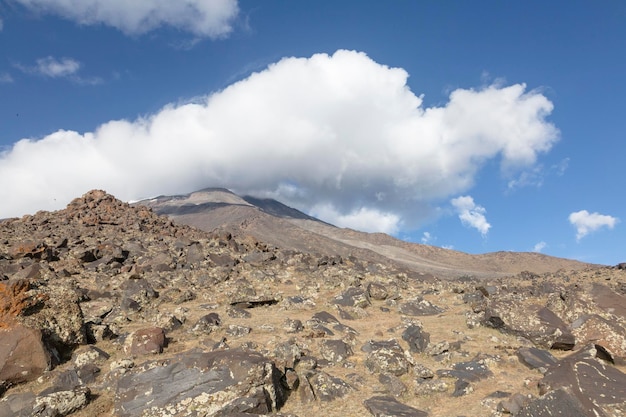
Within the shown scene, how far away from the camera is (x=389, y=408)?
30.9 feet

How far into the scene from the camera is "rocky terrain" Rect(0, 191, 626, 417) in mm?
9383

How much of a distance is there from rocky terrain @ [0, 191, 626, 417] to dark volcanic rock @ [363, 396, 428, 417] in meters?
0.05

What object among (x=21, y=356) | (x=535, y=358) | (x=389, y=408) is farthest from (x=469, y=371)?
(x=21, y=356)

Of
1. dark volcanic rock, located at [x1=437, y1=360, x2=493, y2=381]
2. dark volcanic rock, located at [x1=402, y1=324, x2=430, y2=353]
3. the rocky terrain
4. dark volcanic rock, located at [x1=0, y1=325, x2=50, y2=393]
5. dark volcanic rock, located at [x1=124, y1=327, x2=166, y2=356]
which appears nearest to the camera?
the rocky terrain

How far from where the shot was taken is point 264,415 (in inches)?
345

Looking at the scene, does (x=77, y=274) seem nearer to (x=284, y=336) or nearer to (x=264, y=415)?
(x=284, y=336)

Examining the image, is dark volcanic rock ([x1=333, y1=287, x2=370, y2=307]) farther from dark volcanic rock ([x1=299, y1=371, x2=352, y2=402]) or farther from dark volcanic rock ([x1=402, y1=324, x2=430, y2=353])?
dark volcanic rock ([x1=299, y1=371, x2=352, y2=402])

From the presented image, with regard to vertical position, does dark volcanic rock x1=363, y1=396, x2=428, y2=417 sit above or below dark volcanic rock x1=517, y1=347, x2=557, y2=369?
below

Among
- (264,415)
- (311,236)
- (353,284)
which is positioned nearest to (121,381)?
(264,415)

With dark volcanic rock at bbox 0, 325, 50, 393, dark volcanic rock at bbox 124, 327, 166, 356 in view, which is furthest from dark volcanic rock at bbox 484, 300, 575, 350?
dark volcanic rock at bbox 0, 325, 50, 393

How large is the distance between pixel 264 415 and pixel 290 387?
1.70 metres

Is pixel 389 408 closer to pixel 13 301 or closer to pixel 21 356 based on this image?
pixel 21 356

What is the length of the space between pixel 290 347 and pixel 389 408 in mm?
4132

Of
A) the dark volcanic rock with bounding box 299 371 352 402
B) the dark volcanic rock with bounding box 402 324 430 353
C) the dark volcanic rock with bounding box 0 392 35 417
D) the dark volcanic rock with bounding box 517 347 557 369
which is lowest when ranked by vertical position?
the dark volcanic rock with bounding box 0 392 35 417
